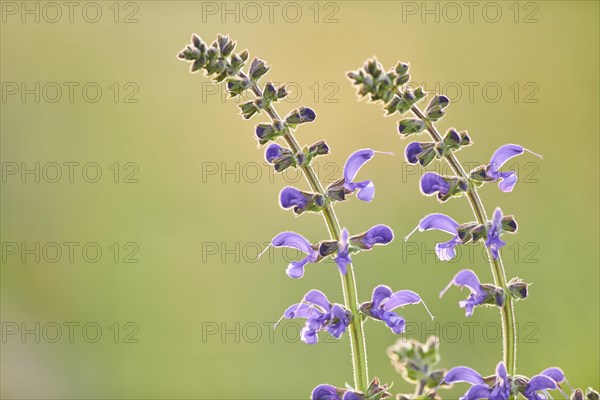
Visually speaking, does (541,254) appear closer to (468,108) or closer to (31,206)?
(468,108)

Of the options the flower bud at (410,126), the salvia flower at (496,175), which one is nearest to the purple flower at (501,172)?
the salvia flower at (496,175)

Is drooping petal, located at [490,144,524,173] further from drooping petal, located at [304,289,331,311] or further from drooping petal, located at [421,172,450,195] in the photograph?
drooping petal, located at [304,289,331,311]

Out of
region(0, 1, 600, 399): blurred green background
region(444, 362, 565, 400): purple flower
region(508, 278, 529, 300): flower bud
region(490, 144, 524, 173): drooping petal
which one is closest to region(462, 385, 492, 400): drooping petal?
region(444, 362, 565, 400): purple flower

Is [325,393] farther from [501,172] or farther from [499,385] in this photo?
[501,172]

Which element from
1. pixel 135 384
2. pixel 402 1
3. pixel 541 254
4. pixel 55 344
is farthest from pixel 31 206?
pixel 541 254

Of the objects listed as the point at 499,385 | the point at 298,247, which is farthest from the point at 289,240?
the point at 499,385

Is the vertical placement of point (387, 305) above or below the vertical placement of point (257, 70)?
below

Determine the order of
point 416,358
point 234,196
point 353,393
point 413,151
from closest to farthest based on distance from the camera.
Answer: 1. point 416,358
2. point 353,393
3. point 413,151
4. point 234,196
